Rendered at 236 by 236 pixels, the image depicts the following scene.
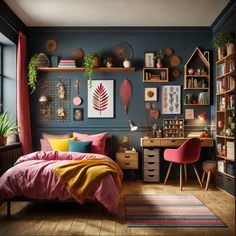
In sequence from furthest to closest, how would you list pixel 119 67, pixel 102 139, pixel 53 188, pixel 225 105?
1. pixel 119 67
2. pixel 102 139
3. pixel 225 105
4. pixel 53 188

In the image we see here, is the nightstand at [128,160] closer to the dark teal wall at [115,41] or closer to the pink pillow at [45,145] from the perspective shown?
the dark teal wall at [115,41]

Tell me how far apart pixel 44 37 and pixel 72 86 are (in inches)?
44.0

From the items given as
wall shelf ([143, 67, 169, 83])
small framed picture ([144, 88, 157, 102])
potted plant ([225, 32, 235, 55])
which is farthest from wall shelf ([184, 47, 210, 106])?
potted plant ([225, 32, 235, 55])

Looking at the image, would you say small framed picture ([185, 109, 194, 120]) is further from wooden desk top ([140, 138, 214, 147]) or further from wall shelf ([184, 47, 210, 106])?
wooden desk top ([140, 138, 214, 147])

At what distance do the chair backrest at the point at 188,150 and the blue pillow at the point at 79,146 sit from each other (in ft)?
4.99

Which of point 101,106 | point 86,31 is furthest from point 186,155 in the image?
point 86,31

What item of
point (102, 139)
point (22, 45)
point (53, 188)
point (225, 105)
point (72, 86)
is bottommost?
point (53, 188)

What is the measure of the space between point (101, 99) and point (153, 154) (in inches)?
58.4

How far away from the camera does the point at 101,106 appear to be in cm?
653

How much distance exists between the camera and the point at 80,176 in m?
3.95

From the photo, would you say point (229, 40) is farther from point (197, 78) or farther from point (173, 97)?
point (173, 97)

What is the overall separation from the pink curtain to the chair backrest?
8.97 feet

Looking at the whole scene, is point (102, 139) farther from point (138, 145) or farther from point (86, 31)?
point (86, 31)

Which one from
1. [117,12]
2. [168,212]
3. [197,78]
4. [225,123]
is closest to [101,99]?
[117,12]
